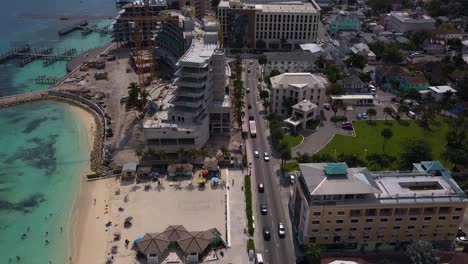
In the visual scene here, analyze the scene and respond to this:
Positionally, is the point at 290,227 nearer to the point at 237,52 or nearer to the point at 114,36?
the point at 237,52

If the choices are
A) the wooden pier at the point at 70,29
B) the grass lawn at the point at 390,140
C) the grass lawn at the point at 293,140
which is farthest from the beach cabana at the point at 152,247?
the wooden pier at the point at 70,29

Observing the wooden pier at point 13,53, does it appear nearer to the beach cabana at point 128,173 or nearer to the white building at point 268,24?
the white building at point 268,24

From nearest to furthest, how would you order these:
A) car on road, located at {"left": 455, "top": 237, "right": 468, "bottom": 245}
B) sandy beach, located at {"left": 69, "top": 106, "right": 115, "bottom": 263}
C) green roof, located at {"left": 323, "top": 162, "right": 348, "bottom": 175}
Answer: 1. green roof, located at {"left": 323, "top": 162, "right": 348, "bottom": 175}
2. sandy beach, located at {"left": 69, "top": 106, "right": 115, "bottom": 263}
3. car on road, located at {"left": 455, "top": 237, "right": 468, "bottom": 245}

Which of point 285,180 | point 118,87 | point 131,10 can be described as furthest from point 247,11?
point 285,180

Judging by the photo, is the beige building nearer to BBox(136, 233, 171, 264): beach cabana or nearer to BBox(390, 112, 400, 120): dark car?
BBox(136, 233, 171, 264): beach cabana

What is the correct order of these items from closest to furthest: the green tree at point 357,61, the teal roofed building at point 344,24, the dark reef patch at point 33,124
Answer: the dark reef patch at point 33,124
the green tree at point 357,61
the teal roofed building at point 344,24

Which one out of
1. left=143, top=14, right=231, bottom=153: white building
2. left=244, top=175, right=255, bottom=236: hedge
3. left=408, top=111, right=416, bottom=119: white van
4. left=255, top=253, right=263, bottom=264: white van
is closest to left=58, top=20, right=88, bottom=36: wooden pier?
left=143, top=14, right=231, bottom=153: white building

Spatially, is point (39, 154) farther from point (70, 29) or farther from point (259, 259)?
point (70, 29)
